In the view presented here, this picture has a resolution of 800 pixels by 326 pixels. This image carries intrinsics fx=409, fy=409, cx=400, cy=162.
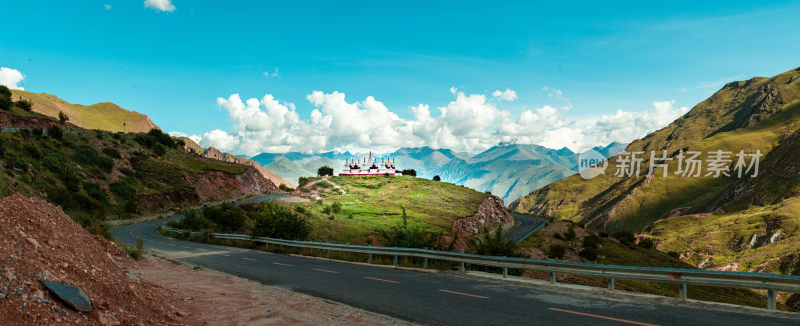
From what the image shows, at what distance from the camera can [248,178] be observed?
8906 centimetres

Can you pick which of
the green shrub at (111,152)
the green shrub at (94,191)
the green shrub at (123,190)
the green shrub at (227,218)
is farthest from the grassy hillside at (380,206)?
the green shrub at (111,152)

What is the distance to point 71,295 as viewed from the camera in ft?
19.3

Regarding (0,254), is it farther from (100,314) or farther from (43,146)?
(43,146)

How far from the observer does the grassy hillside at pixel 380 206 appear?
34.2 m

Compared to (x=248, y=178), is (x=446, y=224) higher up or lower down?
lower down

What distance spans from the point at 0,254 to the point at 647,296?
13.4 metres

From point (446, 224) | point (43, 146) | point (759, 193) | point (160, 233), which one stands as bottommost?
point (160, 233)

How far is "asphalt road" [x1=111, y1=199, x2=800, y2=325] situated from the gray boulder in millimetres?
5783

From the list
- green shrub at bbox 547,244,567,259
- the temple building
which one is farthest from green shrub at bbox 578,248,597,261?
the temple building

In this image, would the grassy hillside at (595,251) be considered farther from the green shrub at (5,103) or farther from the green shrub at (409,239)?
the green shrub at (5,103)

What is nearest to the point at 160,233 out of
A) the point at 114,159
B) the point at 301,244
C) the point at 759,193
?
the point at 301,244

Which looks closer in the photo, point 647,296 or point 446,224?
point 647,296

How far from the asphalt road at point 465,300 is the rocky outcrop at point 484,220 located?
2395 centimetres

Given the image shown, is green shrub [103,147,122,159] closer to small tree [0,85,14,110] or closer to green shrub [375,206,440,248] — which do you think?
small tree [0,85,14,110]
